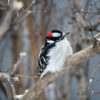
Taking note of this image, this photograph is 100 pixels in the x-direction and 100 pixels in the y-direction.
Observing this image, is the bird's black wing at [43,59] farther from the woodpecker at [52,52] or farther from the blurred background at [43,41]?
the blurred background at [43,41]

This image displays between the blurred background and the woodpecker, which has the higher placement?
the woodpecker

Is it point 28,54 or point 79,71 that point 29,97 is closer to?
point 79,71

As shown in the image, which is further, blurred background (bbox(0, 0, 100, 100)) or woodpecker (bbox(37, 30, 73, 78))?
blurred background (bbox(0, 0, 100, 100))

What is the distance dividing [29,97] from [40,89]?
0.16 meters

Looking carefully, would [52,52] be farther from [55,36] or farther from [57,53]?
[55,36]

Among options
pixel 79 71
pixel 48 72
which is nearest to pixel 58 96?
pixel 79 71

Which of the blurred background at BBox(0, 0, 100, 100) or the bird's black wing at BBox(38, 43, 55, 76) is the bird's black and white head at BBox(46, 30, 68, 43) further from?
the blurred background at BBox(0, 0, 100, 100)

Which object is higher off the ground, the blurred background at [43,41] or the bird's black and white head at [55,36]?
the bird's black and white head at [55,36]

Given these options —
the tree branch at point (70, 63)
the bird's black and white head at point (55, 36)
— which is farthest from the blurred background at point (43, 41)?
the tree branch at point (70, 63)

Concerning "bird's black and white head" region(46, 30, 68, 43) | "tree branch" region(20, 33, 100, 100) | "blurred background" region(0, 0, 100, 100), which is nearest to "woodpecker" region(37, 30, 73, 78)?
"bird's black and white head" region(46, 30, 68, 43)

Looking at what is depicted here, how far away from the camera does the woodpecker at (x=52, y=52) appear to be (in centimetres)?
253

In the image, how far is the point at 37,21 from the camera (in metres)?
4.72

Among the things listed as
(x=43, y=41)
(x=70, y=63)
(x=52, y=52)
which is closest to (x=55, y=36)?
(x=52, y=52)

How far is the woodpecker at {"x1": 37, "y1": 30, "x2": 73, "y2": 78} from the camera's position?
2.53 m
